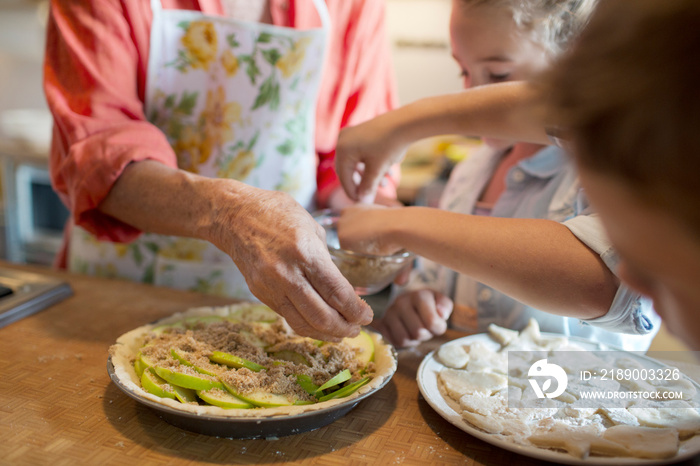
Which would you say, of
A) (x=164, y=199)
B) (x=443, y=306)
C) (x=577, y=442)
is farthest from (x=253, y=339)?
(x=577, y=442)

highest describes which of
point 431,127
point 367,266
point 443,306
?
point 431,127

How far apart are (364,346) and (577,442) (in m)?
0.39

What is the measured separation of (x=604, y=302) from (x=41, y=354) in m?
0.96

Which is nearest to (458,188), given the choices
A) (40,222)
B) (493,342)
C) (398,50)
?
(493,342)

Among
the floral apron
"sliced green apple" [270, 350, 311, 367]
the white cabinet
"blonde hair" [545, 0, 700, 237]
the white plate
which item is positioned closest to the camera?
"blonde hair" [545, 0, 700, 237]

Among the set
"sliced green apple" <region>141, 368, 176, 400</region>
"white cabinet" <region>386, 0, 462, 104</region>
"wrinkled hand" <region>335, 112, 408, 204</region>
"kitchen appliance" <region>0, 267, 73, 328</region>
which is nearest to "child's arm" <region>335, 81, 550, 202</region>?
"wrinkled hand" <region>335, 112, 408, 204</region>

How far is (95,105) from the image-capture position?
111cm

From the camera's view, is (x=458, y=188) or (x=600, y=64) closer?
(x=600, y=64)

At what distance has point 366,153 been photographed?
3.60ft

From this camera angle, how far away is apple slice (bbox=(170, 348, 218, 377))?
799mm

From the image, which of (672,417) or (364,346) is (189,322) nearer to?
(364,346)

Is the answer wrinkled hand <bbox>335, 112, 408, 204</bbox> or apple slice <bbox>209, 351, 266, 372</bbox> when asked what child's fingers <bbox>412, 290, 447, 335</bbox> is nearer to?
wrinkled hand <bbox>335, 112, 408, 204</bbox>

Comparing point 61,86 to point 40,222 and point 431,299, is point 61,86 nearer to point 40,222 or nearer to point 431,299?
point 431,299

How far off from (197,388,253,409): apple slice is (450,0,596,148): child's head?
2.55ft
